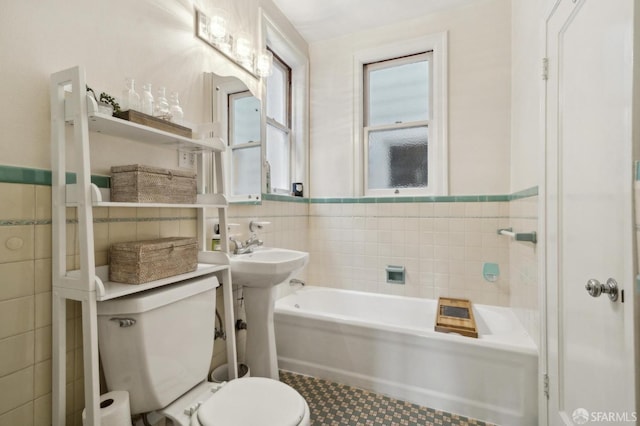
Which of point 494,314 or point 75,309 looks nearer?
point 75,309

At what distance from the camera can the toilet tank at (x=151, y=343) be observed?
1025mm

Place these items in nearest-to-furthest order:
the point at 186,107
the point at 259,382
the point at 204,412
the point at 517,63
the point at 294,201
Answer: the point at 204,412, the point at 259,382, the point at 186,107, the point at 517,63, the point at 294,201

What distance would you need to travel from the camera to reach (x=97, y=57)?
3.80 ft

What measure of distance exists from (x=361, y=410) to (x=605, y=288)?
132 centimetres

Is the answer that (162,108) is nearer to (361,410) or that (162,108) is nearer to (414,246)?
(361,410)

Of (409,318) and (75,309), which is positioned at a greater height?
(75,309)

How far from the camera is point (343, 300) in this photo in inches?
103

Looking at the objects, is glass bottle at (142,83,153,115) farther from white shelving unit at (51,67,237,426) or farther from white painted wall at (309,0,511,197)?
white painted wall at (309,0,511,197)

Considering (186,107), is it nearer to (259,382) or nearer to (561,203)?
(259,382)

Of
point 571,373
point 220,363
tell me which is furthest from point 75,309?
point 571,373

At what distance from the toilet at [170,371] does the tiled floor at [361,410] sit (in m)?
0.66

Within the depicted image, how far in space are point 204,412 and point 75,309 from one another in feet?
1.91

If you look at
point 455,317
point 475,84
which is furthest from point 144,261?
point 475,84

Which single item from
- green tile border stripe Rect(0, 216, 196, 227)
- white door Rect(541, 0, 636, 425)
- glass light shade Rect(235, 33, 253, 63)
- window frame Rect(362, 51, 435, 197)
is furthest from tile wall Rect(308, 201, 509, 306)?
green tile border stripe Rect(0, 216, 196, 227)
